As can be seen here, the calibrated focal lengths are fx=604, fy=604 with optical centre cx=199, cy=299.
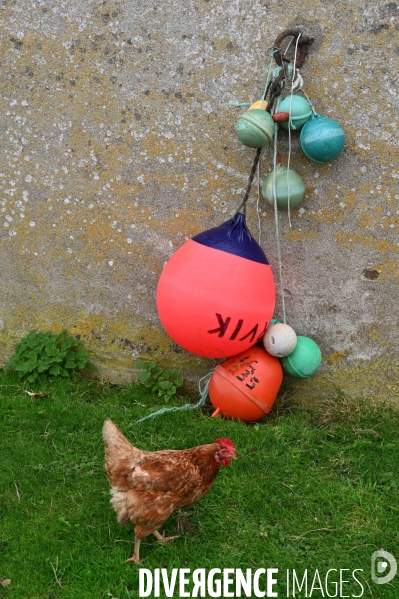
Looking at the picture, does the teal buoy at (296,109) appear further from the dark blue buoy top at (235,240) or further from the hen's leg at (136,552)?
the hen's leg at (136,552)

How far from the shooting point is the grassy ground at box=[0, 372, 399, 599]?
9.73 feet

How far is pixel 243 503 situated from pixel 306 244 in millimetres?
1739

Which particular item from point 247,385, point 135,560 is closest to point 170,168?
point 247,385

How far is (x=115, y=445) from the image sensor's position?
3.05 metres

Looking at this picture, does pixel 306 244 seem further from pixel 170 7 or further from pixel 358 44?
pixel 170 7

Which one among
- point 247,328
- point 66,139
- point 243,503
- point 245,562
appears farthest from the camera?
point 66,139

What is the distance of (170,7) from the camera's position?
13.2 feet

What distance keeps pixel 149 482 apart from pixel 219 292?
1.18m

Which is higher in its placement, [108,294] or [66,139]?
[66,139]

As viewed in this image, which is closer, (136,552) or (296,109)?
(136,552)

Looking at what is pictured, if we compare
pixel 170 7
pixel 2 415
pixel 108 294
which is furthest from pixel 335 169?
pixel 2 415

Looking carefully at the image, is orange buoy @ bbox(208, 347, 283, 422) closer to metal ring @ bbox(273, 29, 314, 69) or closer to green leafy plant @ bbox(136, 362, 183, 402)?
green leafy plant @ bbox(136, 362, 183, 402)

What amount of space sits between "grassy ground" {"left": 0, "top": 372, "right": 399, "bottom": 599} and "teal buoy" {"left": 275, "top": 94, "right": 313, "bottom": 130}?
1.86 metres

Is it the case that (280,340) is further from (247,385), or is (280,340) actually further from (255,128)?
(255,128)
